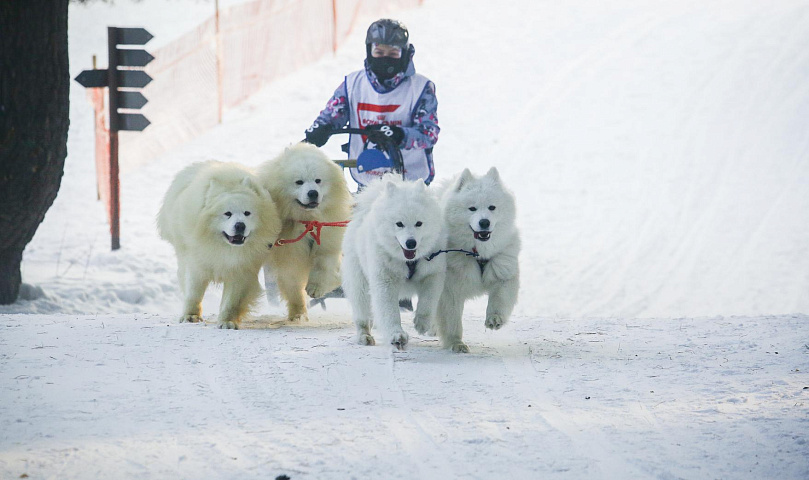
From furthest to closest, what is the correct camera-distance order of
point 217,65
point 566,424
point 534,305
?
point 217,65 → point 534,305 → point 566,424

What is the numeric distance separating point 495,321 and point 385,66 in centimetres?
252

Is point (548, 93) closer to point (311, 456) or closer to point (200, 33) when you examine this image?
point (200, 33)

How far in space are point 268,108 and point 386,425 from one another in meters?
14.8

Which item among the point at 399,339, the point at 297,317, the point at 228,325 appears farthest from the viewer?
the point at 297,317

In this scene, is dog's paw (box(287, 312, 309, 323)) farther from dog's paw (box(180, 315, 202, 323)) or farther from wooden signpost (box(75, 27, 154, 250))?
wooden signpost (box(75, 27, 154, 250))

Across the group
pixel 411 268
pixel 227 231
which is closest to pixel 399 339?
pixel 411 268

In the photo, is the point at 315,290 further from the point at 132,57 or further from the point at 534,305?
the point at 132,57

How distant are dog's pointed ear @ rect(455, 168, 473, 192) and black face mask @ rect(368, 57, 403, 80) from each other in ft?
5.84

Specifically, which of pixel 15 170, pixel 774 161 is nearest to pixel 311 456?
pixel 15 170

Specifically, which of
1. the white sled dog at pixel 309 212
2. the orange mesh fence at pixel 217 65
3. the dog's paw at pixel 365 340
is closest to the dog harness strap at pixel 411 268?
the dog's paw at pixel 365 340

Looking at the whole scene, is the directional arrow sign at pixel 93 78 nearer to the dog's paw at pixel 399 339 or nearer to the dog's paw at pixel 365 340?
the dog's paw at pixel 365 340

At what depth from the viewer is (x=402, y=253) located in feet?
15.6

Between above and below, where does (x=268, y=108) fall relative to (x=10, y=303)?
above

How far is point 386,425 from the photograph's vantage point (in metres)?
3.45
